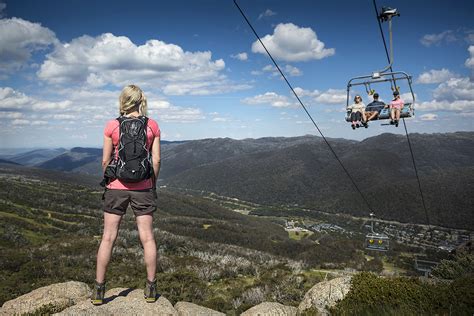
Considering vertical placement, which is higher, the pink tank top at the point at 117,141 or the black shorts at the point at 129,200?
the pink tank top at the point at 117,141

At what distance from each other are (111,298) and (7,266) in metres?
14.1

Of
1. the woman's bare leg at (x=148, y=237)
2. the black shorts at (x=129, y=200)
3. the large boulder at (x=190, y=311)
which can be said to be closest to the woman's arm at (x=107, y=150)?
the black shorts at (x=129, y=200)

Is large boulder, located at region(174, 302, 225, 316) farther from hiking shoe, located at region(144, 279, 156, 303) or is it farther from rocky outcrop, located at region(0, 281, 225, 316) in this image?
hiking shoe, located at region(144, 279, 156, 303)

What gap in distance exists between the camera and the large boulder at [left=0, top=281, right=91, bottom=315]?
696 centimetres

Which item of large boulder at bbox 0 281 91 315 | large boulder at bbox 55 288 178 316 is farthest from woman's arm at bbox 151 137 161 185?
large boulder at bbox 0 281 91 315

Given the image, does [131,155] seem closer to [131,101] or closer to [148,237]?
[131,101]

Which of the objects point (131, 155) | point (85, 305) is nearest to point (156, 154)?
point (131, 155)

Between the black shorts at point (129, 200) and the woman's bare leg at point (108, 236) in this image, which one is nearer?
the black shorts at point (129, 200)

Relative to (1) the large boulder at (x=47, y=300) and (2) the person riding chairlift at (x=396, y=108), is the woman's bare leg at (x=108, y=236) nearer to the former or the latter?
(1) the large boulder at (x=47, y=300)

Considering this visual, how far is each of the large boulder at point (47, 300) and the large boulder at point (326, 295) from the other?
18.4 feet

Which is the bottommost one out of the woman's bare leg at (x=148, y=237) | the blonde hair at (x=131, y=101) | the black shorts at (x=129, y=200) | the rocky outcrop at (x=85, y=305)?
the rocky outcrop at (x=85, y=305)

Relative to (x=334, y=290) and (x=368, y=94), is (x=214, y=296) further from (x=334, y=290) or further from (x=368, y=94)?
(x=368, y=94)

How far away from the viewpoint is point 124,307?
20.2ft

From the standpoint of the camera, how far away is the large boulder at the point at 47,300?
6.96 meters
